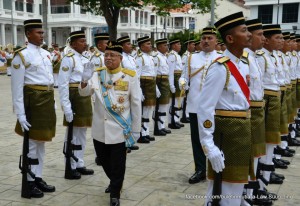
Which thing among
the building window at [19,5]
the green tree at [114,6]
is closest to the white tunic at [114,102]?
the green tree at [114,6]

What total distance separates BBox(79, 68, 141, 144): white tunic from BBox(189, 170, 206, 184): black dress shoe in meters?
1.52

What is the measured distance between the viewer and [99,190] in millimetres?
5695

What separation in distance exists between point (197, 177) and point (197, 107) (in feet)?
5.56

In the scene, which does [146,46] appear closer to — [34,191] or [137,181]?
[137,181]

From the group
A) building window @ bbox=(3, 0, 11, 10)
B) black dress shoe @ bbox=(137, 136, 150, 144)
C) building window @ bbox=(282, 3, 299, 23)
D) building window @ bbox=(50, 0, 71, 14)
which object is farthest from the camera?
building window @ bbox=(50, 0, 71, 14)

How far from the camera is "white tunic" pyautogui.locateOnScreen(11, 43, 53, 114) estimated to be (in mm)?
5184

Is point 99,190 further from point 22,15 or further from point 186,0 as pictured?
point 22,15

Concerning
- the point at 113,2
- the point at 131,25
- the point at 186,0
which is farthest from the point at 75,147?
the point at 131,25

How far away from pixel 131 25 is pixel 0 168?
67445 millimetres

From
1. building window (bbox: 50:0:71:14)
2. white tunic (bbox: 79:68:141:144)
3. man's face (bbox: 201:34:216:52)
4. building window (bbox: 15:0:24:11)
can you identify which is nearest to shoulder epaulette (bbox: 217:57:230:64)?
white tunic (bbox: 79:68:141:144)

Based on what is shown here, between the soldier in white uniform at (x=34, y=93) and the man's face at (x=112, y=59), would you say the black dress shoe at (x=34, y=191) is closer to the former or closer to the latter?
the soldier in white uniform at (x=34, y=93)

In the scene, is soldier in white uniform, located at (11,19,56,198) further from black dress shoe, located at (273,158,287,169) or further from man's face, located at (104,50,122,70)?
black dress shoe, located at (273,158,287,169)

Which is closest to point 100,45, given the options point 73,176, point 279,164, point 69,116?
point 69,116

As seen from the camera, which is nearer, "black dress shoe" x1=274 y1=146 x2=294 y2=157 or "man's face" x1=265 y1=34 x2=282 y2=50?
"man's face" x1=265 y1=34 x2=282 y2=50
